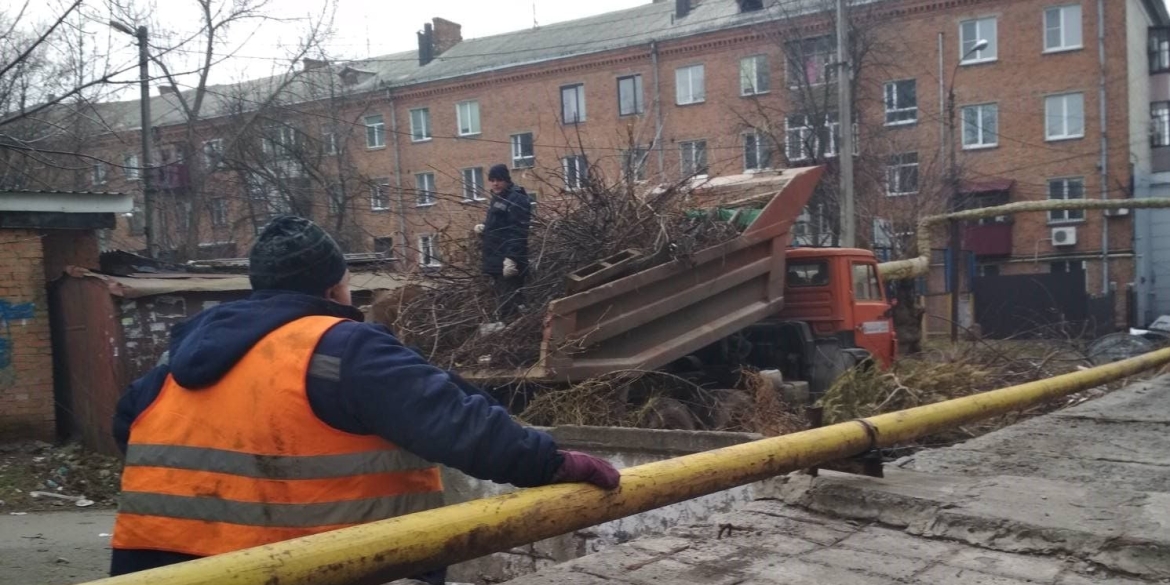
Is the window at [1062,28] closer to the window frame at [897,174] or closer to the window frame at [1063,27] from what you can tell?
the window frame at [1063,27]

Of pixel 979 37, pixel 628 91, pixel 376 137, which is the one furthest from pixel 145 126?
pixel 979 37

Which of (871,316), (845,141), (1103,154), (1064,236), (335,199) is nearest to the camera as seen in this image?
(871,316)

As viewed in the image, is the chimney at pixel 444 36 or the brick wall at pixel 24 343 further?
the chimney at pixel 444 36

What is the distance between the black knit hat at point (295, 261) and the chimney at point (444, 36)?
37856mm

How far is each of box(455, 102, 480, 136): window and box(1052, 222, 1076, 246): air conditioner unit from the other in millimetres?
18518

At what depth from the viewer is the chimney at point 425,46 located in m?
38.2

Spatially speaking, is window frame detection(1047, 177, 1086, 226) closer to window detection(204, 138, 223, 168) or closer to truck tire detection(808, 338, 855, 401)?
window detection(204, 138, 223, 168)

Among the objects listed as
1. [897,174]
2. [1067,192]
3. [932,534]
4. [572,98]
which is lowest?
[932,534]

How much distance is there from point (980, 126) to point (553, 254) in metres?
26.7

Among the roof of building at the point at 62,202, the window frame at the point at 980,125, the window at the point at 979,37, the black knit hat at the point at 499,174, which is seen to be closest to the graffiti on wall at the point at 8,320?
the roof of building at the point at 62,202

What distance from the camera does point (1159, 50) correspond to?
35.0 m

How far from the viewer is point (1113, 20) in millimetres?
29031

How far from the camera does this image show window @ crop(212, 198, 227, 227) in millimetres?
19625

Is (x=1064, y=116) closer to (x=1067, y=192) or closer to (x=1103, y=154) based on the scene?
(x=1103, y=154)
